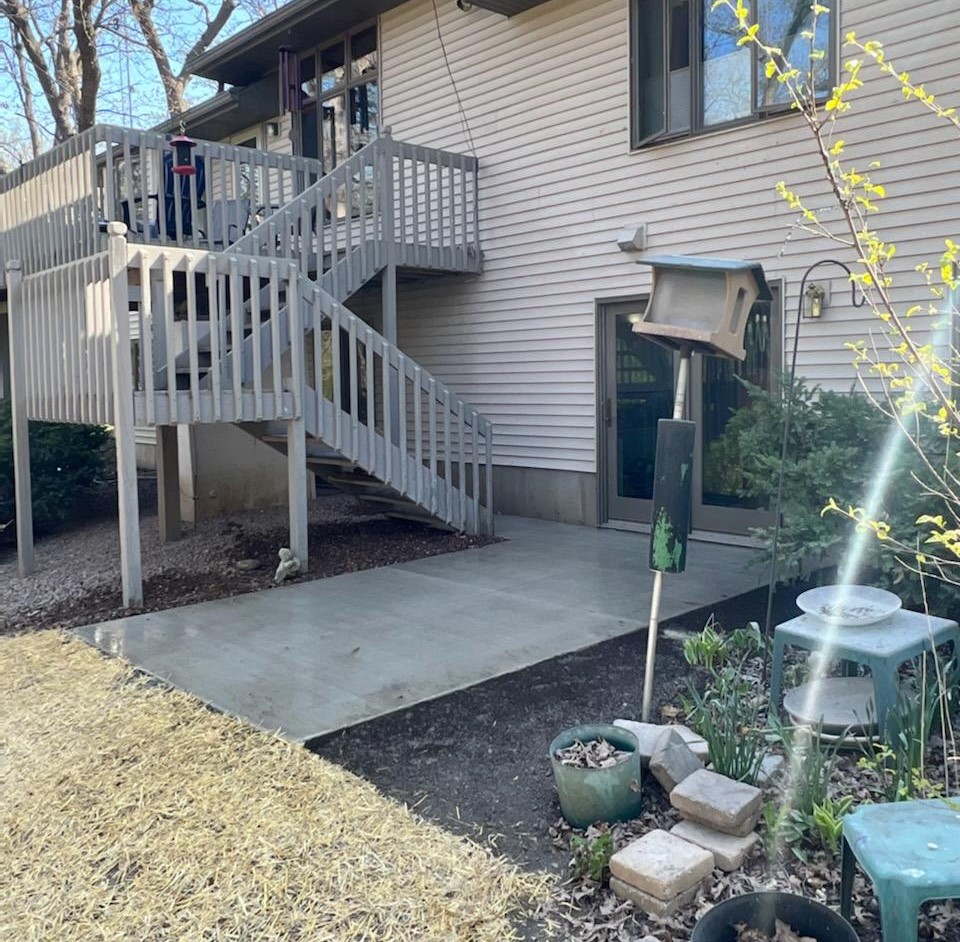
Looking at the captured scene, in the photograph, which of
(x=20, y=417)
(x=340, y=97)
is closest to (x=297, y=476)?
(x=20, y=417)

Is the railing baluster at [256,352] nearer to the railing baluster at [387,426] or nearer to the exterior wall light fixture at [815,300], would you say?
the railing baluster at [387,426]

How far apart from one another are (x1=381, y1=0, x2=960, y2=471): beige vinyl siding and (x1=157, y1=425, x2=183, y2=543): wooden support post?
10.8 feet

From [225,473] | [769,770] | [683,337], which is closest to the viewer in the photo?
[769,770]

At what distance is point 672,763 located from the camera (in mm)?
3002

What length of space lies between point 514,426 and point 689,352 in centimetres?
559

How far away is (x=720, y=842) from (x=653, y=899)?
0.35 m

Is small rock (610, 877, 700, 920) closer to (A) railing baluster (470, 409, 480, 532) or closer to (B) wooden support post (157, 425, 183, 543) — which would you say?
(A) railing baluster (470, 409, 480, 532)

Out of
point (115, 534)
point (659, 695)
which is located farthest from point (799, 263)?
point (115, 534)

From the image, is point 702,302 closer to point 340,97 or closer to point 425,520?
point 425,520

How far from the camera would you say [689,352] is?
12.2 feet

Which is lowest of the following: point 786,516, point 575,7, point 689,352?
point 786,516

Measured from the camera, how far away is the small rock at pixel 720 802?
268cm

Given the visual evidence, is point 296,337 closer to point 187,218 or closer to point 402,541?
point 402,541

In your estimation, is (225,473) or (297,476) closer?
(297,476)
